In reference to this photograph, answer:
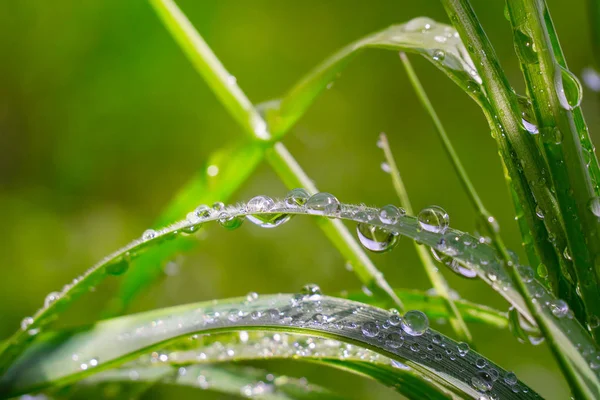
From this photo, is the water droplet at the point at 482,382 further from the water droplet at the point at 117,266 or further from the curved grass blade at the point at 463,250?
the water droplet at the point at 117,266

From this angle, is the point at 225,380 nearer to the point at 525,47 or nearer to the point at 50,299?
the point at 50,299

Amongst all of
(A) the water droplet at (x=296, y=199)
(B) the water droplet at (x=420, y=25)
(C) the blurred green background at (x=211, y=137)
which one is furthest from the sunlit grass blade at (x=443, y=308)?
(C) the blurred green background at (x=211, y=137)

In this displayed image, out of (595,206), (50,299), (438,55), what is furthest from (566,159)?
(50,299)

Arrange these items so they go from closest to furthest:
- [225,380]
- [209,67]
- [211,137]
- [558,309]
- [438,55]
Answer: [558,309] < [438,55] < [225,380] < [209,67] < [211,137]

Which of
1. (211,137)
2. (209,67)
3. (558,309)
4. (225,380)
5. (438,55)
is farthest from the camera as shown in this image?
(211,137)

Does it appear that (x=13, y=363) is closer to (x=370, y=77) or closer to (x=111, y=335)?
(x=111, y=335)

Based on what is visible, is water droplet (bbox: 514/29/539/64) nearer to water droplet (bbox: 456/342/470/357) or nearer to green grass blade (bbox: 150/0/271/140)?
water droplet (bbox: 456/342/470/357)

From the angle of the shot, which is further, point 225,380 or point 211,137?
point 211,137
